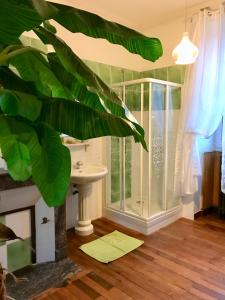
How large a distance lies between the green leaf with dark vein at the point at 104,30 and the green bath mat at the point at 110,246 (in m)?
1.90

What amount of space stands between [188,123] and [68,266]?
1912 millimetres

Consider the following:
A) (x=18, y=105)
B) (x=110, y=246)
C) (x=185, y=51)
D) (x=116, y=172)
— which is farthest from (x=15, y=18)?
(x=116, y=172)

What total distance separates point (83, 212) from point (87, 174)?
20.6 inches

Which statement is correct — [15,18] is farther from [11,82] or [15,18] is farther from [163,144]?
[163,144]

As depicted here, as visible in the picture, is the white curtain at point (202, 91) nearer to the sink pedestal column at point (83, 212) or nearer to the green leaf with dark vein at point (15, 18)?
the sink pedestal column at point (83, 212)

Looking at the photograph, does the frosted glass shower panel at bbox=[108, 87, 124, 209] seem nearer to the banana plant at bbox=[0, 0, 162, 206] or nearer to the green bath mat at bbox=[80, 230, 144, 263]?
the green bath mat at bbox=[80, 230, 144, 263]

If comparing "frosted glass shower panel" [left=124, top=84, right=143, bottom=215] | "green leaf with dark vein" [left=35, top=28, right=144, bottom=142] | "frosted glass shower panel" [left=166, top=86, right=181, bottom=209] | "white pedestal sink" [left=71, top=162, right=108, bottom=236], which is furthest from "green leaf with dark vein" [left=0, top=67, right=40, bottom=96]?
"frosted glass shower panel" [left=166, top=86, right=181, bottom=209]

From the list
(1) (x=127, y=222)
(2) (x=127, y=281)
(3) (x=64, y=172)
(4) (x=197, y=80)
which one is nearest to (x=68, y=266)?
(2) (x=127, y=281)

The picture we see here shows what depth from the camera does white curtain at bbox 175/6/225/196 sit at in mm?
2553

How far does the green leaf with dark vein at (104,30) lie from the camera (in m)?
0.55

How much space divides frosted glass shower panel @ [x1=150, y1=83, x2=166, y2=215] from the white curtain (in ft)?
0.80

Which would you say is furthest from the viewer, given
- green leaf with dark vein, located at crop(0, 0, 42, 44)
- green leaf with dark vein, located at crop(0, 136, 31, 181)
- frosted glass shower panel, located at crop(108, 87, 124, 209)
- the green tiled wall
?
frosted glass shower panel, located at crop(108, 87, 124, 209)

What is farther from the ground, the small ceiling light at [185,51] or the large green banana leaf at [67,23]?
the small ceiling light at [185,51]

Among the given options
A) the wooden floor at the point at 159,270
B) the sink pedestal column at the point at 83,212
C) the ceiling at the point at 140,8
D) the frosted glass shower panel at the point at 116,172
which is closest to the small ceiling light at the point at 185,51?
the ceiling at the point at 140,8
